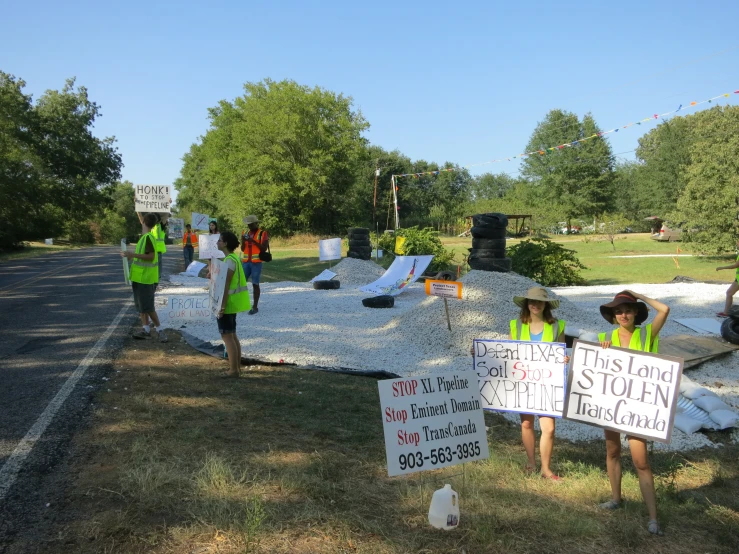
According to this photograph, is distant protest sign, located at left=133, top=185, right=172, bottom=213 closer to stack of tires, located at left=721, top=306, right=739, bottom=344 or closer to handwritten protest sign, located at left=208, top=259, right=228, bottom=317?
handwritten protest sign, located at left=208, top=259, right=228, bottom=317

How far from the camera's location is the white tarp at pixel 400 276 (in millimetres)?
15842

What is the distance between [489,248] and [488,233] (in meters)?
0.31

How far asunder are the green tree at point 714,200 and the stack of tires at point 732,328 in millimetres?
23462

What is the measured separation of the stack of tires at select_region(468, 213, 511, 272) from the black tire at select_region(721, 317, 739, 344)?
14.9 feet

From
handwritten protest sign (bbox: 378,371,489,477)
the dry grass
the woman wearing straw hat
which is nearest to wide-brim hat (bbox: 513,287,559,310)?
the woman wearing straw hat

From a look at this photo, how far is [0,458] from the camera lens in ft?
14.7

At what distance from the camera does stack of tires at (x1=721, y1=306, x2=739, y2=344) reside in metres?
8.81

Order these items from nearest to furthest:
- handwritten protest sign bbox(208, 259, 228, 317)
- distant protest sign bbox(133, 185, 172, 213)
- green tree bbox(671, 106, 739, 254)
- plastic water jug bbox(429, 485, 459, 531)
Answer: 1. plastic water jug bbox(429, 485, 459, 531)
2. handwritten protest sign bbox(208, 259, 228, 317)
3. distant protest sign bbox(133, 185, 172, 213)
4. green tree bbox(671, 106, 739, 254)

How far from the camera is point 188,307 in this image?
418 inches

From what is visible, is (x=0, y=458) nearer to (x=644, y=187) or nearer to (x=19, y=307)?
(x=19, y=307)

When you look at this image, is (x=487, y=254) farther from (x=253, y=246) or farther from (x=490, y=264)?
(x=253, y=246)

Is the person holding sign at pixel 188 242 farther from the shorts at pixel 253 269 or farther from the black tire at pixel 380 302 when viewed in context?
the black tire at pixel 380 302

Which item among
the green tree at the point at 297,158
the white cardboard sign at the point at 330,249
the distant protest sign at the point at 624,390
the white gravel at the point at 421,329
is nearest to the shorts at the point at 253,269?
the white gravel at the point at 421,329

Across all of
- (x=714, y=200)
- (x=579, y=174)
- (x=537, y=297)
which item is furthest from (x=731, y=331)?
(x=579, y=174)
